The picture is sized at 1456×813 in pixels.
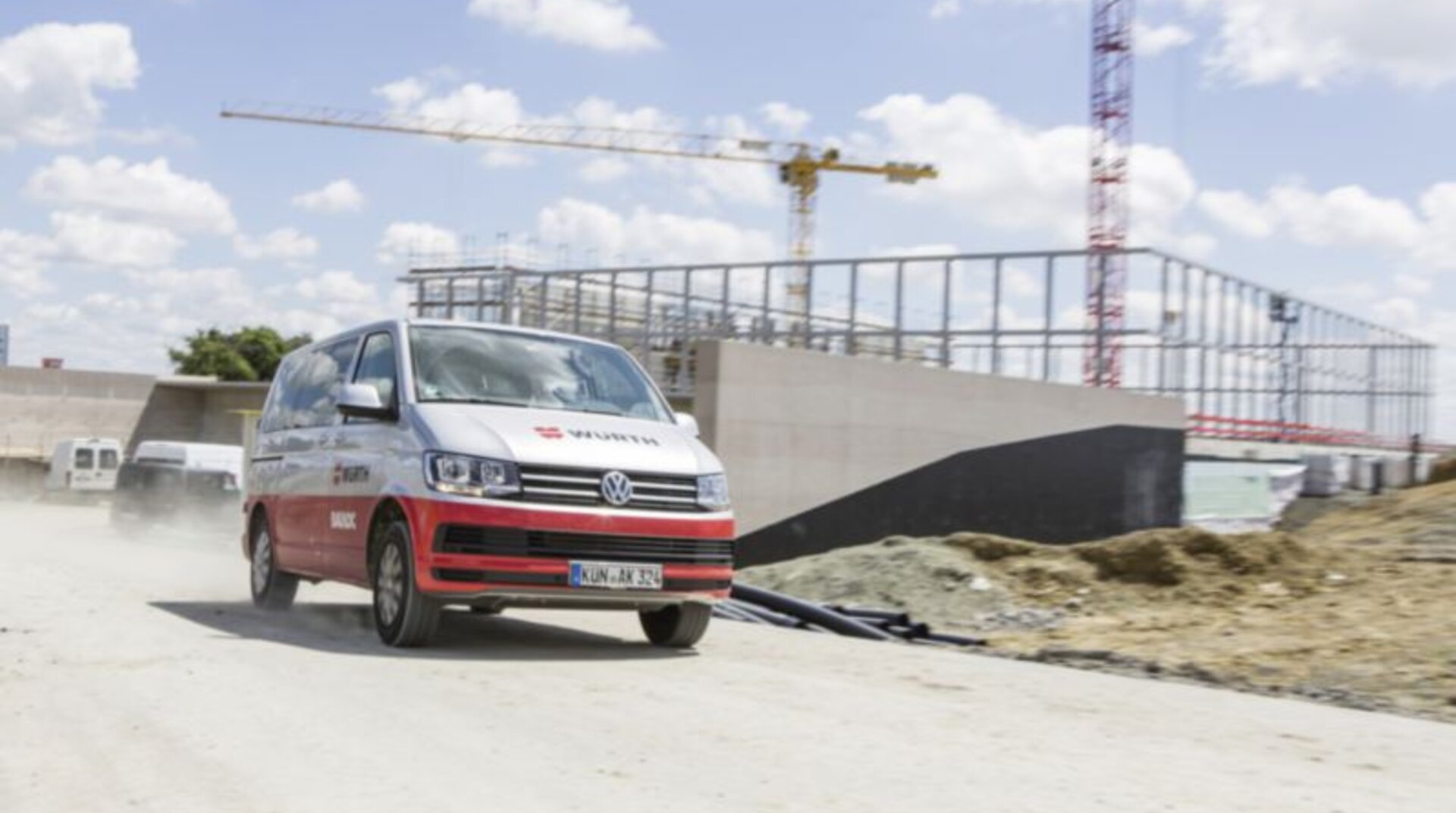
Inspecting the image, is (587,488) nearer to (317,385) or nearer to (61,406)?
(317,385)

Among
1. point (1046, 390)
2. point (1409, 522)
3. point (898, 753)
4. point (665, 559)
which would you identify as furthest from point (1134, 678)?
point (1046, 390)

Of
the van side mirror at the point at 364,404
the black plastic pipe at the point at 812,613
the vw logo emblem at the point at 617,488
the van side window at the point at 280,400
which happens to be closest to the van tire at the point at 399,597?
the van side mirror at the point at 364,404

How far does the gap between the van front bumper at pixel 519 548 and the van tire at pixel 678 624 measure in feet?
2.31

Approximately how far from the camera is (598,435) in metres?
9.14

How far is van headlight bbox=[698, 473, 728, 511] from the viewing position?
366 inches

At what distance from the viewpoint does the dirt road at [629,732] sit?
5.32 m

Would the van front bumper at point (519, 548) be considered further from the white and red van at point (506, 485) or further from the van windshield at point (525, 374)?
A: the van windshield at point (525, 374)

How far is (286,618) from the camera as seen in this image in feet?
36.8

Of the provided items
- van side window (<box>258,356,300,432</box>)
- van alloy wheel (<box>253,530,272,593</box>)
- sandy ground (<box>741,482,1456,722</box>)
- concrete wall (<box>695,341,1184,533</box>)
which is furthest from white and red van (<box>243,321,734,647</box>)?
concrete wall (<box>695,341,1184,533</box>)

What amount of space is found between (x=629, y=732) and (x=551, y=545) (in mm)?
2405

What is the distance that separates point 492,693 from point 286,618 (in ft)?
14.2

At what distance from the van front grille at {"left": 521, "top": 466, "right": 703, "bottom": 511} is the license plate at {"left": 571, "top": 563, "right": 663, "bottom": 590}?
1.11ft

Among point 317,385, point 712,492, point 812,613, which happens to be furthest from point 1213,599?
point 317,385

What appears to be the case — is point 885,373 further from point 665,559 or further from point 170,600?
point 665,559
